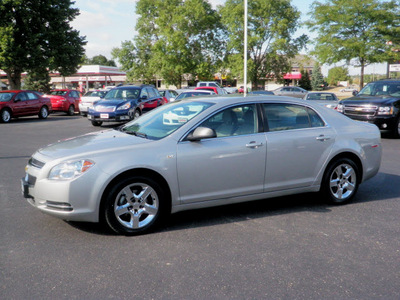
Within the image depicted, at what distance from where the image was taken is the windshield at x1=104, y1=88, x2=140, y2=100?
1741 cm

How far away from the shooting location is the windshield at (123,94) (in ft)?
57.1

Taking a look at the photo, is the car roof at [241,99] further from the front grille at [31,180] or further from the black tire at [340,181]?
the front grille at [31,180]

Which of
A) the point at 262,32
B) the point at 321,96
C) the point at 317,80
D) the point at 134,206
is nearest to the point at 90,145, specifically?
the point at 134,206

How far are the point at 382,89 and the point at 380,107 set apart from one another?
1635 mm

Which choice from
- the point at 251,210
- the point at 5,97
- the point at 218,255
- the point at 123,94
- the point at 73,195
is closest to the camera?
the point at 218,255

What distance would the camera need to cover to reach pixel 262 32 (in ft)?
161

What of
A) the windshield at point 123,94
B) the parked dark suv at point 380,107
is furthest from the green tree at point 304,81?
the parked dark suv at point 380,107

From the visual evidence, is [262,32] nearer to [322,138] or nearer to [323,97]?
[323,97]

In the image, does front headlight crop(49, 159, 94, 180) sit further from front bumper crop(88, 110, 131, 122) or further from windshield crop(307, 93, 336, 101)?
windshield crop(307, 93, 336, 101)

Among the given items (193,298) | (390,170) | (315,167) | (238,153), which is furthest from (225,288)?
(390,170)

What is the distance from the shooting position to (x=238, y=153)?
4973 mm

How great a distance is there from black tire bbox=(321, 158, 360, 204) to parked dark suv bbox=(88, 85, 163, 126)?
1168 cm

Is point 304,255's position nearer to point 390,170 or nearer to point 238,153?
point 238,153

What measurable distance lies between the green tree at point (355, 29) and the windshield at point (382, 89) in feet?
57.4
